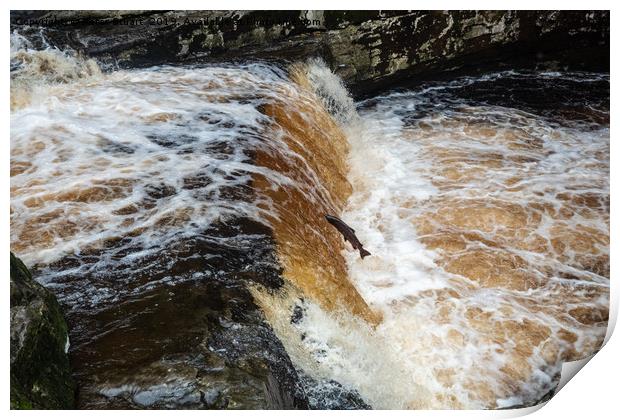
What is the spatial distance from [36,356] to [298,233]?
3.72 ft

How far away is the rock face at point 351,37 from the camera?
126 inches

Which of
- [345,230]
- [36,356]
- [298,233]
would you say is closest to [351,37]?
[345,230]

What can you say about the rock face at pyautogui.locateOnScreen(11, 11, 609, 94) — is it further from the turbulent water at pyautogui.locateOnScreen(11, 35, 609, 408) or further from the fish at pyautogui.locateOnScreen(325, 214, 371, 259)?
the fish at pyautogui.locateOnScreen(325, 214, 371, 259)

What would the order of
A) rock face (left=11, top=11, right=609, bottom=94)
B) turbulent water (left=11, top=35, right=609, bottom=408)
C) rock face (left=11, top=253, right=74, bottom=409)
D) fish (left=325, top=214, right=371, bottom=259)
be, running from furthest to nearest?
rock face (left=11, top=11, right=609, bottom=94)
fish (left=325, top=214, right=371, bottom=259)
turbulent water (left=11, top=35, right=609, bottom=408)
rock face (left=11, top=253, right=74, bottom=409)

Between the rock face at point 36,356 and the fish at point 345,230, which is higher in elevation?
the rock face at point 36,356

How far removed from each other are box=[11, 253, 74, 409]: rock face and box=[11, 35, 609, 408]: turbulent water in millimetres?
57

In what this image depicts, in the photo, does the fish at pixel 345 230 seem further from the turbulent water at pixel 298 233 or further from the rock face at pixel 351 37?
the rock face at pixel 351 37

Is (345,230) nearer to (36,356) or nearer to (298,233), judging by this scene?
(298,233)

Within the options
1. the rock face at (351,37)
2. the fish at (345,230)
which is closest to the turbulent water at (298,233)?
the fish at (345,230)

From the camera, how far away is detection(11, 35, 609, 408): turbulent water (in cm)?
183

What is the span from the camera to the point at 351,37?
4.35 m

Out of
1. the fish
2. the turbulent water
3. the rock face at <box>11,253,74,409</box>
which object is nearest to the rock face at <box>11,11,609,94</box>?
the turbulent water

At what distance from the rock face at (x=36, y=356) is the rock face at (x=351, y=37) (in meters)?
1.56
